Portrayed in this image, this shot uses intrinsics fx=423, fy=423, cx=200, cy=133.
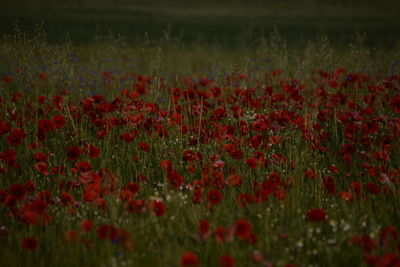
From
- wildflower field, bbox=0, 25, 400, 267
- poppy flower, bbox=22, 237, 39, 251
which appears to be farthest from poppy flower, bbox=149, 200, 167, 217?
poppy flower, bbox=22, 237, 39, 251

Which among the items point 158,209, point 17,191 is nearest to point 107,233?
point 158,209

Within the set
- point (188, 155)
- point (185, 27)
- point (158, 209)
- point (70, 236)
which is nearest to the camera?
point (70, 236)

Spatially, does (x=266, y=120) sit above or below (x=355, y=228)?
above

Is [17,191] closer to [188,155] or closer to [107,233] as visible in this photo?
[107,233]

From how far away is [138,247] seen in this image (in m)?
2.14

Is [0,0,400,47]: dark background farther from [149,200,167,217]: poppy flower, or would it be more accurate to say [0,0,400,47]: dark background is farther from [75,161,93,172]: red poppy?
[149,200,167,217]: poppy flower

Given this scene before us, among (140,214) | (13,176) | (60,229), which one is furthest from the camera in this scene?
(13,176)

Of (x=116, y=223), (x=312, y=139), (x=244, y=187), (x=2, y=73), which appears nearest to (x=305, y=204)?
(x=244, y=187)

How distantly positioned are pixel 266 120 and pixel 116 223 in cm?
135

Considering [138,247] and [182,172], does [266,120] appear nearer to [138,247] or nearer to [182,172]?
[182,172]

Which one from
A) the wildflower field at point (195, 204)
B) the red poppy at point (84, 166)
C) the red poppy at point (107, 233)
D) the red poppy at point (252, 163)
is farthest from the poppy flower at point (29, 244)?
the red poppy at point (252, 163)

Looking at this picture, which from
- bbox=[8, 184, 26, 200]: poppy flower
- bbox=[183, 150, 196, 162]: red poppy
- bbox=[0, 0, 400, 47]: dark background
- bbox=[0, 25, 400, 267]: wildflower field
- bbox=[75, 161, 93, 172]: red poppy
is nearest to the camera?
bbox=[0, 25, 400, 267]: wildflower field

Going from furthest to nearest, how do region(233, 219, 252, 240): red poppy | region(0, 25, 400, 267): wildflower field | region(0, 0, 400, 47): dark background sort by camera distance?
region(0, 0, 400, 47): dark background → region(0, 25, 400, 267): wildflower field → region(233, 219, 252, 240): red poppy

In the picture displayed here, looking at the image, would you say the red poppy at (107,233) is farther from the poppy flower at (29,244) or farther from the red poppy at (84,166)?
the red poppy at (84,166)
